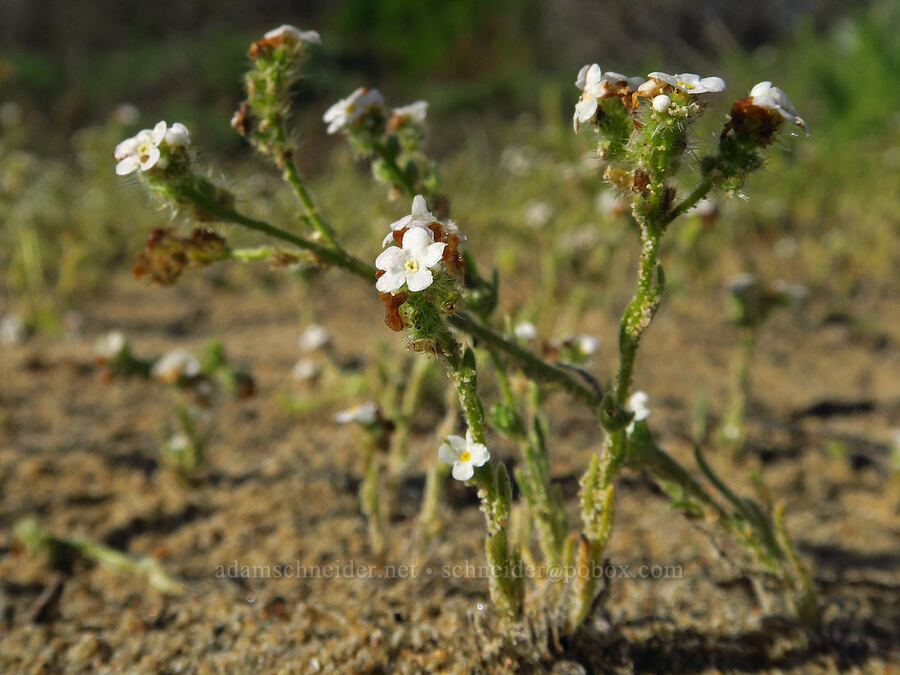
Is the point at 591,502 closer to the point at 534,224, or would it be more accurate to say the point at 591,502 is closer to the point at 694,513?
the point at 694,513

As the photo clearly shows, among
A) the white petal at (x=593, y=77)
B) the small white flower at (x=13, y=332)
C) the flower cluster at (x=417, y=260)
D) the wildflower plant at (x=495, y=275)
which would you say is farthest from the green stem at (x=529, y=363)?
the small white flower at (x=13, y=332)

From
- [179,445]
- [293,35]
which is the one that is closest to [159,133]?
[293,35]

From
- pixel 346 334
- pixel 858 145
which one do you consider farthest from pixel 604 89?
pixel 858 145

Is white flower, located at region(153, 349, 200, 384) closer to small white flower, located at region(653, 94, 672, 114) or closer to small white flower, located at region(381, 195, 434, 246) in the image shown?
small white flower, located at region(381, 195, 434, 246)

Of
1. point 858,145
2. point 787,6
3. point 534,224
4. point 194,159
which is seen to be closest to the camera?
point 194,159

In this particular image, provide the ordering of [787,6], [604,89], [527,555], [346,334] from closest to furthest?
[604,89] < [527,555] < [346,334] < [787,6]

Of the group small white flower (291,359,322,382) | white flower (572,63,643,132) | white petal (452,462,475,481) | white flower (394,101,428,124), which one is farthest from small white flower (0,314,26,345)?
white flower (572,63,643,132)

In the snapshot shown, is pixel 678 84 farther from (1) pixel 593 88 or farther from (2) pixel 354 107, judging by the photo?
(2) pixel 354 107

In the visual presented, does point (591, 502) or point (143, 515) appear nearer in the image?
point (591, 502)
